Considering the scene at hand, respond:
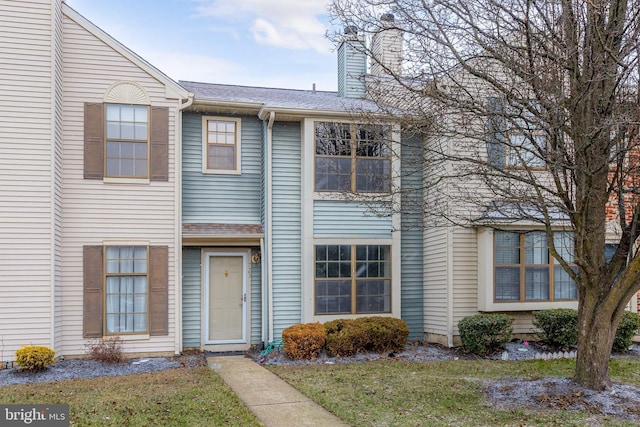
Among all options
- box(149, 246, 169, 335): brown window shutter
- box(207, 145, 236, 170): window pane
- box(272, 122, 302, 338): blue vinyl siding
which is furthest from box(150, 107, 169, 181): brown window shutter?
box(272, 122, 302, 338): blue vinyl siding

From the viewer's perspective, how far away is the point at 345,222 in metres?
12.6

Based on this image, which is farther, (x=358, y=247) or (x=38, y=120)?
(x=358, y=247)

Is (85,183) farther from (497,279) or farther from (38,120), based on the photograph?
(497,279)

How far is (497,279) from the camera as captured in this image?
39.6ft

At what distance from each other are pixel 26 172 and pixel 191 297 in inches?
162

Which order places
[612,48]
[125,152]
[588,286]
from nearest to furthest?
[612,48] → [588,286] → [125,152]

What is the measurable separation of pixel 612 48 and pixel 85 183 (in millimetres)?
9332

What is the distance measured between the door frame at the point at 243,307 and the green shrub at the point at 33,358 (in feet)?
11.2

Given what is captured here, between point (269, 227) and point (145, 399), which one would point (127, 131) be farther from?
point (145, 399)

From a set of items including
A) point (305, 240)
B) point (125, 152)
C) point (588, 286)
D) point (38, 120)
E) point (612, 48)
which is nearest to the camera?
point (612, 48)

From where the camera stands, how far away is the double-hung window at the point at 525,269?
39.7ft

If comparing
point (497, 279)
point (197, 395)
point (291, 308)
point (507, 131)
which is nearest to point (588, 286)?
point (507, 131)

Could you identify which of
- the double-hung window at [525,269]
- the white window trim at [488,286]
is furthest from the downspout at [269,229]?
the double-hung window at [525,269]

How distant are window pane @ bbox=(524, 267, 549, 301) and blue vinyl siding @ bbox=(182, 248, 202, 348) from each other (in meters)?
6.99
